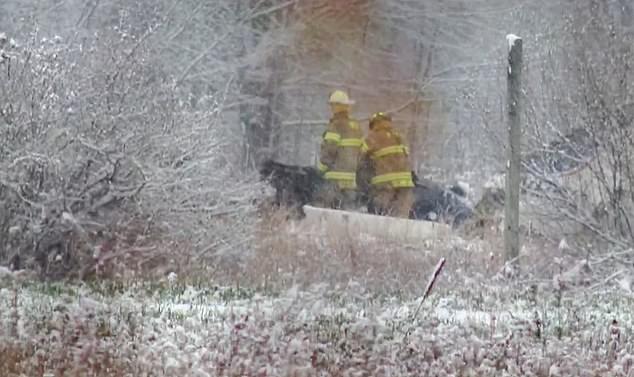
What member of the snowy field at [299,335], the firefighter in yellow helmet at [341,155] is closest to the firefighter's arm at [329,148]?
the firefighter in yellow helmet at [341,155]

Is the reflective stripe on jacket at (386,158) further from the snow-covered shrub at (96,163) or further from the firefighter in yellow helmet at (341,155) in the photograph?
the snow-covered shrub at (96,163)

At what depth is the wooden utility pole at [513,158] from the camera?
12.8 metres

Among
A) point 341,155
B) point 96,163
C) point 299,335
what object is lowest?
point 299,335

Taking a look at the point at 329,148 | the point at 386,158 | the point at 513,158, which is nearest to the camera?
the point at 513,158

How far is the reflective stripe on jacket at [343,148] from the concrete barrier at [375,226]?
210cm

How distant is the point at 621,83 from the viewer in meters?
12.8

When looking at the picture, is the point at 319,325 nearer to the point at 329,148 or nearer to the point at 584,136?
the point at 584,136

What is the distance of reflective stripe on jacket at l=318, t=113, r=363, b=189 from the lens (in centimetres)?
2044

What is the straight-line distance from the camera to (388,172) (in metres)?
20.3

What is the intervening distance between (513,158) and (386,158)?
297 inches

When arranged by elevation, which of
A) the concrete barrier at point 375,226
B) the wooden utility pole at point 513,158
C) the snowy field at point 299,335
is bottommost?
the snowy field at point 299,335

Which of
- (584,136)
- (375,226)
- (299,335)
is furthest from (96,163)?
(375,226)

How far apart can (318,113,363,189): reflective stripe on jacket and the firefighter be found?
20cm

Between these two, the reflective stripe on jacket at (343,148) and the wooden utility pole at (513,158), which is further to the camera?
the reflective stripe on jacket at (343,148)
